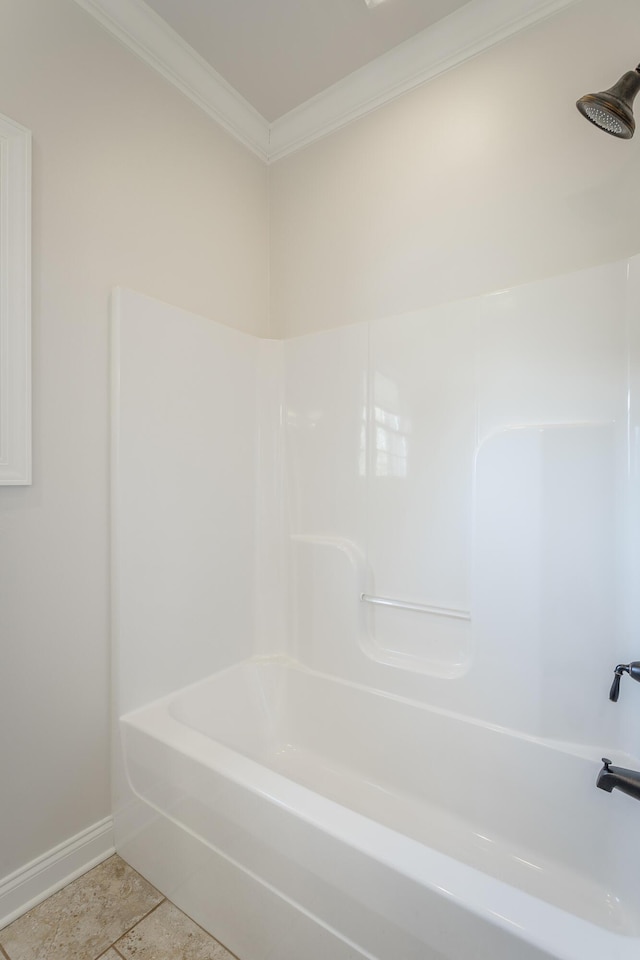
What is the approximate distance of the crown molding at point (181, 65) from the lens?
1583 mm

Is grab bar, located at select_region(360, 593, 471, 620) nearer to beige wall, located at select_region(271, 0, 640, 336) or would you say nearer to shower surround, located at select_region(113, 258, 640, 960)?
shower surround, located at select_region(113, 258, 640, 960)

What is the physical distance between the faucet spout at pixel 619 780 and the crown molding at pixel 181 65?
2.68m

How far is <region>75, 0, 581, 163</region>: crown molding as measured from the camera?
1.59m

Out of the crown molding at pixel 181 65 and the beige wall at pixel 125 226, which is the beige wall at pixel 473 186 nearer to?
the beige wall at pixel 125 226

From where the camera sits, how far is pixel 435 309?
171cm

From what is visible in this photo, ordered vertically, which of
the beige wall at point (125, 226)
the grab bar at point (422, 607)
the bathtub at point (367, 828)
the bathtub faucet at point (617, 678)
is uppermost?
the beige wall at point (125, 226)

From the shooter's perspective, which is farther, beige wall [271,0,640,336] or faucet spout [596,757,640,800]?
beige wall [271,0,640,336]

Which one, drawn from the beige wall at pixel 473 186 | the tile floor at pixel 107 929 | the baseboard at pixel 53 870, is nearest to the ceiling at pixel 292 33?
the beige wall at pixel 473 186

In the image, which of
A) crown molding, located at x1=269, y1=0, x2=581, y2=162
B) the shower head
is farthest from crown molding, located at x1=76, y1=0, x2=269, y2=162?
the shower head

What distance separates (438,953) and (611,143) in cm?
213

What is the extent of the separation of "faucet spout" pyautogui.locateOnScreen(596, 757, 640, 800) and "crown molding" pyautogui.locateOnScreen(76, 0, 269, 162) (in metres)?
2.68

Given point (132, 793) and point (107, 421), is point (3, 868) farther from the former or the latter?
point (107, 421)

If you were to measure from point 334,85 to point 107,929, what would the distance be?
3.03 metres

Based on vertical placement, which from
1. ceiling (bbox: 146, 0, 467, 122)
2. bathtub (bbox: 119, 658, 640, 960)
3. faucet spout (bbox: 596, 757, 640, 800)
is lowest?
bathtub (bbox: 119, 658, 640, 960)
